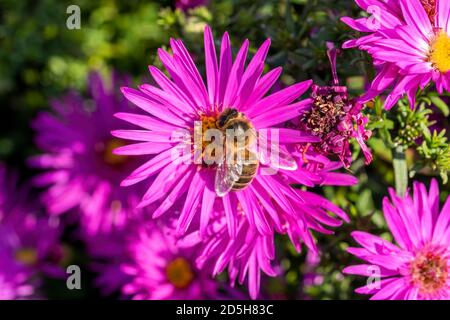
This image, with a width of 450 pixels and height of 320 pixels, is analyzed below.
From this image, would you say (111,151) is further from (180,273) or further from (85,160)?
(180,273)

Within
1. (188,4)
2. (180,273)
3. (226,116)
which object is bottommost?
(180,273)


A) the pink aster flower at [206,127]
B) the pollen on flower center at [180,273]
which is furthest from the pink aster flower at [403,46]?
the pollen on flower center at [180,273]

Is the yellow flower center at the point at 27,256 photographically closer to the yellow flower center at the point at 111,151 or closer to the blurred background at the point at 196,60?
the blurred background at the point at 196,60

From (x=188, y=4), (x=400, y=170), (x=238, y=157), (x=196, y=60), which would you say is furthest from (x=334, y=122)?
(x=188, y=4)

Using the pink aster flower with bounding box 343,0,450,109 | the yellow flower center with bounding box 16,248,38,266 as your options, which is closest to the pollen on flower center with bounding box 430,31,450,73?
the pink aster flower with bounding box 343,0,450,109

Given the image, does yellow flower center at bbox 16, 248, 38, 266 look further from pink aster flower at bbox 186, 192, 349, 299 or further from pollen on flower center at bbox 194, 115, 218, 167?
pollen on flower center at bbox 194, 115, 218, 167
